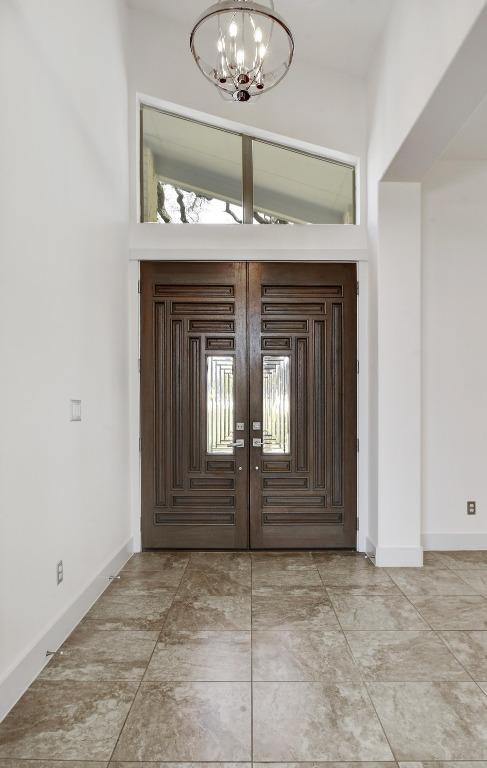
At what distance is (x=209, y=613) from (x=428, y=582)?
155 cm

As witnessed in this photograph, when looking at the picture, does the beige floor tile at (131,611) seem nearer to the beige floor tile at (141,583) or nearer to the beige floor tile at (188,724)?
the beige floor tile at (141,583)

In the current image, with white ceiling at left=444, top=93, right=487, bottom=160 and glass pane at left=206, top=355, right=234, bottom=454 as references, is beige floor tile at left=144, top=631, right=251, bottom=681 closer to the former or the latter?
glass pane at left=206, top=355, right=234, bottom=454

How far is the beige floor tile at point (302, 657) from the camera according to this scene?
2.47 m

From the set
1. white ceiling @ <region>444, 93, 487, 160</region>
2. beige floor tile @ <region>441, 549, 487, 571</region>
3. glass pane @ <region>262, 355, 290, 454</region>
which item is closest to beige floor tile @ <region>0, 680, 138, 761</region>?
glass pane @ <region>262, 355, 290, 454</region>

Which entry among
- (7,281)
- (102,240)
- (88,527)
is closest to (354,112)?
(102,240)

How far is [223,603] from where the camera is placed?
3.33m

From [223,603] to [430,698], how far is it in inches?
54.5

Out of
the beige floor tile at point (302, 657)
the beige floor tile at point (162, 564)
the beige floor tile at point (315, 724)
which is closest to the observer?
the beige floor tile at point (315, 724)

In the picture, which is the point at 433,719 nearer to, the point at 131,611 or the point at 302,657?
the point at 302,657

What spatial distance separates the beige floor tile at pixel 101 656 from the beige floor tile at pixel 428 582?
1.72 meters

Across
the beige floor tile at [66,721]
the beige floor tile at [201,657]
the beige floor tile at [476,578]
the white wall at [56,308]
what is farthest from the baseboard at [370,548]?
the beige floor tile at [66,721]

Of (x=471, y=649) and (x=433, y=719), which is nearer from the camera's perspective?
(x=433, y=719)

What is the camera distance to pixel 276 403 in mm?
4523

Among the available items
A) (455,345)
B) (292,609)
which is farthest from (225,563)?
(455,345)
